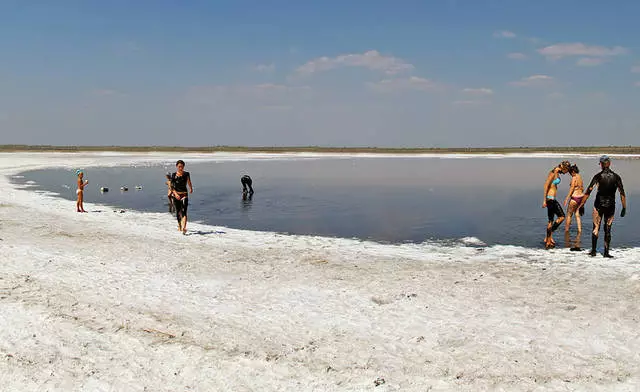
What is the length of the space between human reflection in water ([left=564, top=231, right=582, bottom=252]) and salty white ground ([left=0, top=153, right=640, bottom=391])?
1.75 feet

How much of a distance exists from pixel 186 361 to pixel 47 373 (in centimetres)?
153

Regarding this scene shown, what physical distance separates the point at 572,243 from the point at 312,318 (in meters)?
9.41

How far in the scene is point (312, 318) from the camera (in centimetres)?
781

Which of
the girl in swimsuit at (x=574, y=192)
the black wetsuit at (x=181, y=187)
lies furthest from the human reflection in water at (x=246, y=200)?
the girl in swimsuit at (x=574, y=192)

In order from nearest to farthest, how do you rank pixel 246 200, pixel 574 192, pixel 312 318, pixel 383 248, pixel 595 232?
pixel 312 318
pixel 595 232
pixel 383 248
pixel 574 192
pixel 246 200

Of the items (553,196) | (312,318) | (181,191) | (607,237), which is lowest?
(312,318)

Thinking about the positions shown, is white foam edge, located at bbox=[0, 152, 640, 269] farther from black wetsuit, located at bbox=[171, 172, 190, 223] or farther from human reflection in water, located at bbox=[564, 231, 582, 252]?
black wetsuit, located at bbox=[171, 172, 190, 223]

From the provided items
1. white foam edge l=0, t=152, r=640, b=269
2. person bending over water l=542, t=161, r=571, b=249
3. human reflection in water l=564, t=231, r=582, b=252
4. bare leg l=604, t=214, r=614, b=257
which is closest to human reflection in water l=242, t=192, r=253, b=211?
white foam edge l=0, t=152, r=640, b=269

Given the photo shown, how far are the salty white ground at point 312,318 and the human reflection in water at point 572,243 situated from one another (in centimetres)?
53

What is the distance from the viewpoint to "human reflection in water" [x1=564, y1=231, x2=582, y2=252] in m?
13.0

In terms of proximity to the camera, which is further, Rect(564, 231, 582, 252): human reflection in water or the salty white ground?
Rect(564, 231, 582, 252): human reflection in water

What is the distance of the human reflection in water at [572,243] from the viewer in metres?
13.0

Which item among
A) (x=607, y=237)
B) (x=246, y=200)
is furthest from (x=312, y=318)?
(x=246, y=200)

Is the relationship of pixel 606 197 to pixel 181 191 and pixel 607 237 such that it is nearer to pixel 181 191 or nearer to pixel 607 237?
pixel 607 237
